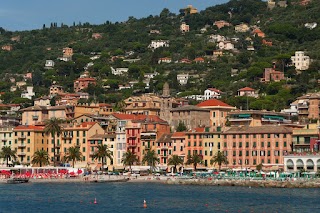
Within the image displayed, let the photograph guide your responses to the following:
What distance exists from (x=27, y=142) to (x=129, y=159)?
20085 mm

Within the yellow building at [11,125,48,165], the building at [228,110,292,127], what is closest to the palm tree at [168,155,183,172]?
the building at [228,110,292,127]

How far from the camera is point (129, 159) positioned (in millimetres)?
125812

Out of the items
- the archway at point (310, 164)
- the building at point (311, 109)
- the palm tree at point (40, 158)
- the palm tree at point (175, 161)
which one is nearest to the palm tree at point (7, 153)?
the palm tree at point (40, 158)

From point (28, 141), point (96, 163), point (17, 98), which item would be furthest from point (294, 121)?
point (17, 98)

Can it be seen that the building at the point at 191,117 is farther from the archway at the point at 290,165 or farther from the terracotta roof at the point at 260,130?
the archway at the point at 290,165

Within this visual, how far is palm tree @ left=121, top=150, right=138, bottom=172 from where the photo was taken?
12594 centimetres

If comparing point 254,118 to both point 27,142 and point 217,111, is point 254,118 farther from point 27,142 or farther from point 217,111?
point 27,142

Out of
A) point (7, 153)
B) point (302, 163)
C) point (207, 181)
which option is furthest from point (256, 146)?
point (7, 153)

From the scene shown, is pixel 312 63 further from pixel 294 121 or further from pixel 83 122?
pixel 83 122

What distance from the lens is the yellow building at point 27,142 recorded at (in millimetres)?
137875

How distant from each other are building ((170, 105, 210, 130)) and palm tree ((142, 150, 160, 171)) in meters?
18.8

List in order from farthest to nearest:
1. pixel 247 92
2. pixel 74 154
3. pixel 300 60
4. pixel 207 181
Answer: pixel 300 60 → pixel 247 92 → pixel 74 154 → pixel 207 181

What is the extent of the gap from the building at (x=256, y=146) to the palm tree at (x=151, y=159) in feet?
31.7

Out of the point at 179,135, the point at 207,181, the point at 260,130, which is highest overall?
the point at 260,130
